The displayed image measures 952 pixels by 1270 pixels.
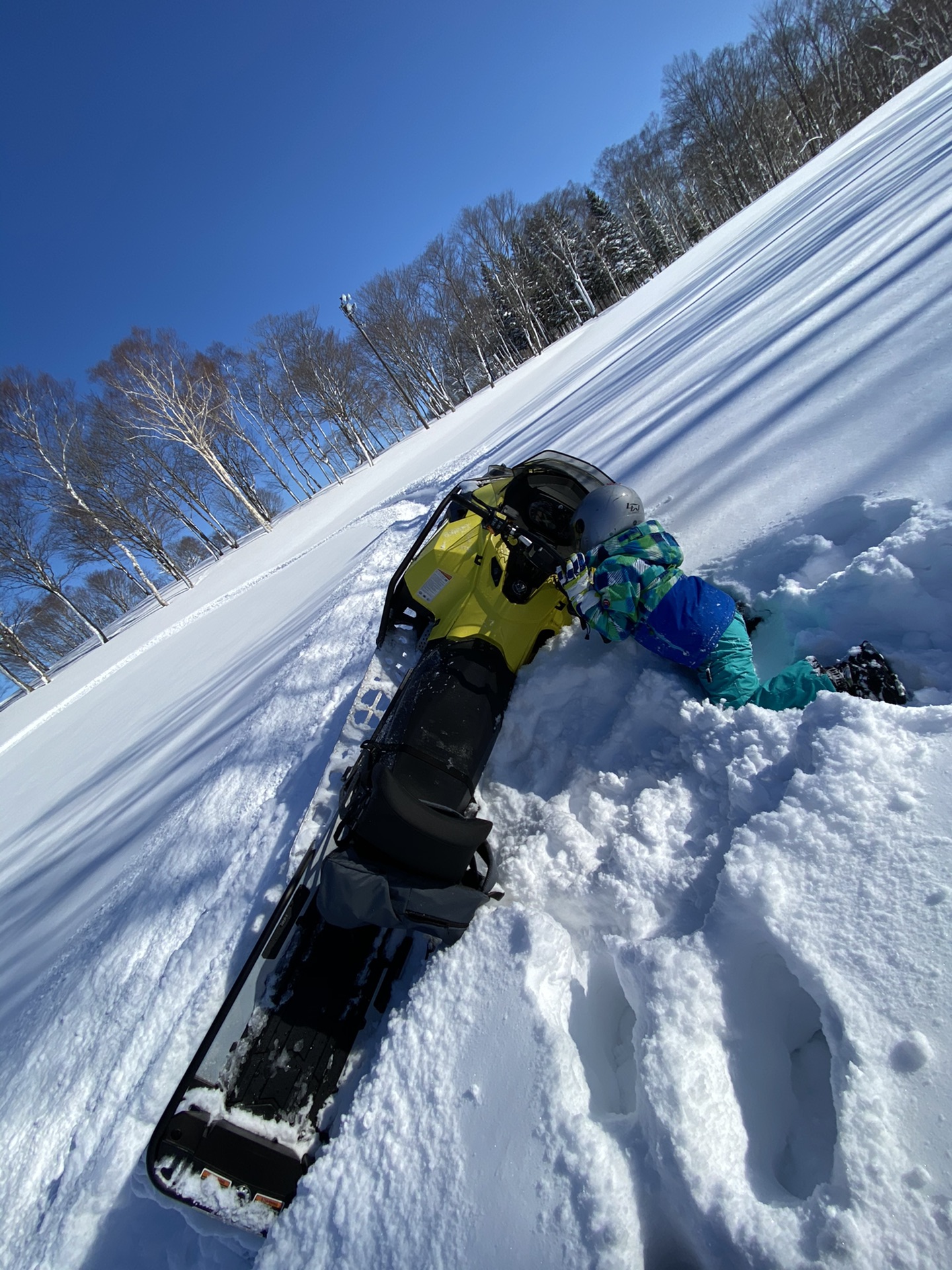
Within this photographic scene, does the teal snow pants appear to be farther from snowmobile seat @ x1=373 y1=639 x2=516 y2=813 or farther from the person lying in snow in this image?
snowmobile seat @ x1=373 y1=639 x2=516 y2=813

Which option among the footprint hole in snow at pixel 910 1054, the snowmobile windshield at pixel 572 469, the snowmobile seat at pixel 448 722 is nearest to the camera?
the footprint hole in snow at pixel 910 1054

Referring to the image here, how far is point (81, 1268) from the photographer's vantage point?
1755 millimetres

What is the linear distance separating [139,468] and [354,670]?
22446 mm

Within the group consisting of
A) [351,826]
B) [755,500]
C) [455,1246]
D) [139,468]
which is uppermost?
[139,468]

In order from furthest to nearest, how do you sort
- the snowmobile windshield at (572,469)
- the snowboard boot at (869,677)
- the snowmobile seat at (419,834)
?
the snowmobile windshield at (572,469)
the snowmobile seat at (419,834)
the snowboard boot at (869,677)

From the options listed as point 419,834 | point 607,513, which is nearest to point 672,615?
point 607,513

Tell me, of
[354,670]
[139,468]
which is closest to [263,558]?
[139,468]

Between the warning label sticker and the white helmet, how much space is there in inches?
28.7

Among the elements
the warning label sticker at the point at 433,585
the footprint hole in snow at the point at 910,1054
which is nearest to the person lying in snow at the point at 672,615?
the warning label sticker at the point at 433,585

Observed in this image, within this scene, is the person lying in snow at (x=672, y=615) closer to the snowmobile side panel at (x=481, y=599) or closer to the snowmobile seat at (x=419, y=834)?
the snowmobile side panel at (x=481, y=599)

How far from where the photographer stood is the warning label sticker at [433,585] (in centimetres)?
285

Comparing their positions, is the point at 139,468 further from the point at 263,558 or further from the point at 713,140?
the point at 713,140

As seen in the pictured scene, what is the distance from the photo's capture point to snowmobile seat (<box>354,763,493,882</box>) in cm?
201

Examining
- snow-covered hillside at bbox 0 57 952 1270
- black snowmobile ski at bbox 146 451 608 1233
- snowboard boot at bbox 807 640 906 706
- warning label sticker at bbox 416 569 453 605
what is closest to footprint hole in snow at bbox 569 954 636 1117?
snow-covered hillside at bbox 0 57 952 1270
